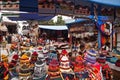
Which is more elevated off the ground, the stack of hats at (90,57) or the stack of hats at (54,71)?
the stack of hats at (90,57)

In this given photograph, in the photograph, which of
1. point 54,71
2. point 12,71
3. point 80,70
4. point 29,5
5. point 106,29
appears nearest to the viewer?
point 29,5

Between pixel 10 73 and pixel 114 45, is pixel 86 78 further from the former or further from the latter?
pixel 114 45

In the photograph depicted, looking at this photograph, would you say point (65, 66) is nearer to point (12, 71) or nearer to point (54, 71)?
point (54, 71)

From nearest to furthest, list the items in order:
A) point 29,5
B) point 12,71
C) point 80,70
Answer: point 29,5, point 80,70, point 12,71

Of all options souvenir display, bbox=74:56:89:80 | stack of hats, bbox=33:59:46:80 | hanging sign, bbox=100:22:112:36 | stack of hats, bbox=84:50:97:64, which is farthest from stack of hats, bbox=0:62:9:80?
hanging sign, bbox=100:22:112:36

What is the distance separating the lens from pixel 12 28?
25859 millimetres

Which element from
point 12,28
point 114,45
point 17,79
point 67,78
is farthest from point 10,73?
point 12,28

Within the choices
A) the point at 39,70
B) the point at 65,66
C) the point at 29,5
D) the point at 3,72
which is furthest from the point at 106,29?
the point at 29,5

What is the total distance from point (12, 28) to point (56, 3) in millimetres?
21466

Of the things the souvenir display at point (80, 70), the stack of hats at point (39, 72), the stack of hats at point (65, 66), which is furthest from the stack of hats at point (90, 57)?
the stack of hats at point (39, 72)

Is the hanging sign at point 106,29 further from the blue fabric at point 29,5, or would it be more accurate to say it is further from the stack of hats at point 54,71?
the blue fabric at point 29,5

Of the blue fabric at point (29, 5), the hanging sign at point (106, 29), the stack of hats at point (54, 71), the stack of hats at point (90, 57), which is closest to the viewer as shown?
the blue fabric at point (29, 5)

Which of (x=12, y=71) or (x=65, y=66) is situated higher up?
(x=65, y=66)

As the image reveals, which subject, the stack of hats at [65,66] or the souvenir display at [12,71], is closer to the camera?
the stack of hats at [65,66]
